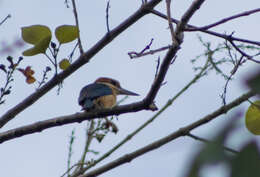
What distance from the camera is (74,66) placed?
2.25 m

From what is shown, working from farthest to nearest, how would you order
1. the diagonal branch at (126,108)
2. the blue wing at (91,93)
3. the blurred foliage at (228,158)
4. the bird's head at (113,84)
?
the bird's head at (113,84)
the blue wing at (91,93)
the diagonal branch at (126,108)
the blurred foliage at (228,158)

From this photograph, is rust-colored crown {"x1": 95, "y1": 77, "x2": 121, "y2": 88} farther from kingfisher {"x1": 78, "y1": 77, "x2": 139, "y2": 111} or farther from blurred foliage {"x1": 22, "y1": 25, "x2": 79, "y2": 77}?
blurred foliage {"x1": 22, "y1": 25, "x2": 79, "y2": 77}

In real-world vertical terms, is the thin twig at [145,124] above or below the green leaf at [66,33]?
below

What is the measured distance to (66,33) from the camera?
7.30 ft

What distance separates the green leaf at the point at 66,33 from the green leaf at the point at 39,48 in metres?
0.06

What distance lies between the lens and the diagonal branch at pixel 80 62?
2.22 m

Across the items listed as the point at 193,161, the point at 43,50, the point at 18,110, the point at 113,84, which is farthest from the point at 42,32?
the point at 113,84

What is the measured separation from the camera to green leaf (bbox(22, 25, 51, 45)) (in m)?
2.16

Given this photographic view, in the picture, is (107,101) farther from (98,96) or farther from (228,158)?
(228,158)

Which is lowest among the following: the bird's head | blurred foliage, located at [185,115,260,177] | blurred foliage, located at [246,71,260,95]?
blurred foliage, located at [185,115,260,177]

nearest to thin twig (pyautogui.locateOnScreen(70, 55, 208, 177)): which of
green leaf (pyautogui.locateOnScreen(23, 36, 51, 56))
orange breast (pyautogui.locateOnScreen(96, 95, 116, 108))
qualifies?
green leaf (pyautogui.locateOnScreen(23, 36, 51, 56))

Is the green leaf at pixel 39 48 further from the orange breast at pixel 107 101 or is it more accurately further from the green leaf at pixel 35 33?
the orange breast at pixel 107 101

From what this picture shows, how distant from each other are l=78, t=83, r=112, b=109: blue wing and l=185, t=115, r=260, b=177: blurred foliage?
3008mm

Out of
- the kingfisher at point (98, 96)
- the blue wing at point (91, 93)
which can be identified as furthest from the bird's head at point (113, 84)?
the blue wing at point (91, 93)
